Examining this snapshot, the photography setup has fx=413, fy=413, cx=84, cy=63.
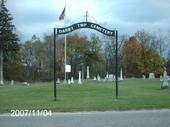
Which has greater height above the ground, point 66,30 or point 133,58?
point 133,58

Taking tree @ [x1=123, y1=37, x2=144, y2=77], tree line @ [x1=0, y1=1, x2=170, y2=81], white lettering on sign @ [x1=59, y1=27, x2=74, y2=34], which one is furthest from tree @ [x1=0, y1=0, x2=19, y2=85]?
white lettering on sign @ [x1=59, y1=27, x2=74, y2=34]

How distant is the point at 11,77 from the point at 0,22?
22.2 m

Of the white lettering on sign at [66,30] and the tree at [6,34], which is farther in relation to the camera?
the tree at [6,34]

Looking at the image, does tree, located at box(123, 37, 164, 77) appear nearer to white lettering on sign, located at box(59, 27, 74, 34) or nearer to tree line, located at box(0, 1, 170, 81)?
tree line, located at box(0, 1, 170, 81)

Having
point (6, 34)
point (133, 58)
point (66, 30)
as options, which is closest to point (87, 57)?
point (133, 58)

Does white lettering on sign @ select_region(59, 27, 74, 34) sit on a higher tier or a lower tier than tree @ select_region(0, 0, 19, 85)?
lower

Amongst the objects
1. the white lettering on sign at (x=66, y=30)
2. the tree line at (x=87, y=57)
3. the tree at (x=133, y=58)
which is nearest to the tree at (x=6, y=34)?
the tree line at (x=87, y=57)

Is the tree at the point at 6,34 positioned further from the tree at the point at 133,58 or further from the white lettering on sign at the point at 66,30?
the white lettering on sign at the point at 66,30

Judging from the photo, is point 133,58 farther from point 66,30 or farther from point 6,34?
point 66,30

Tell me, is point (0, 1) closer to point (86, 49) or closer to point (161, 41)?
point (86, 49)

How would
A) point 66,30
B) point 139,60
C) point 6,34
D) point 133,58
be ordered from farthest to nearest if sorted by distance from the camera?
point 133,58
point 139,60
point 6,34
point 66,30

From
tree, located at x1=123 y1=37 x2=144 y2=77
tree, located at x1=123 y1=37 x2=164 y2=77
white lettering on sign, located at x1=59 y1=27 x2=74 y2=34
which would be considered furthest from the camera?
tree, located at x1=123 y1=37 x2=144 y2=77

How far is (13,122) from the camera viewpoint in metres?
13.8

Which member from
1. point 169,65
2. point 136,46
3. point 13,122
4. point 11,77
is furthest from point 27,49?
point 13,122
